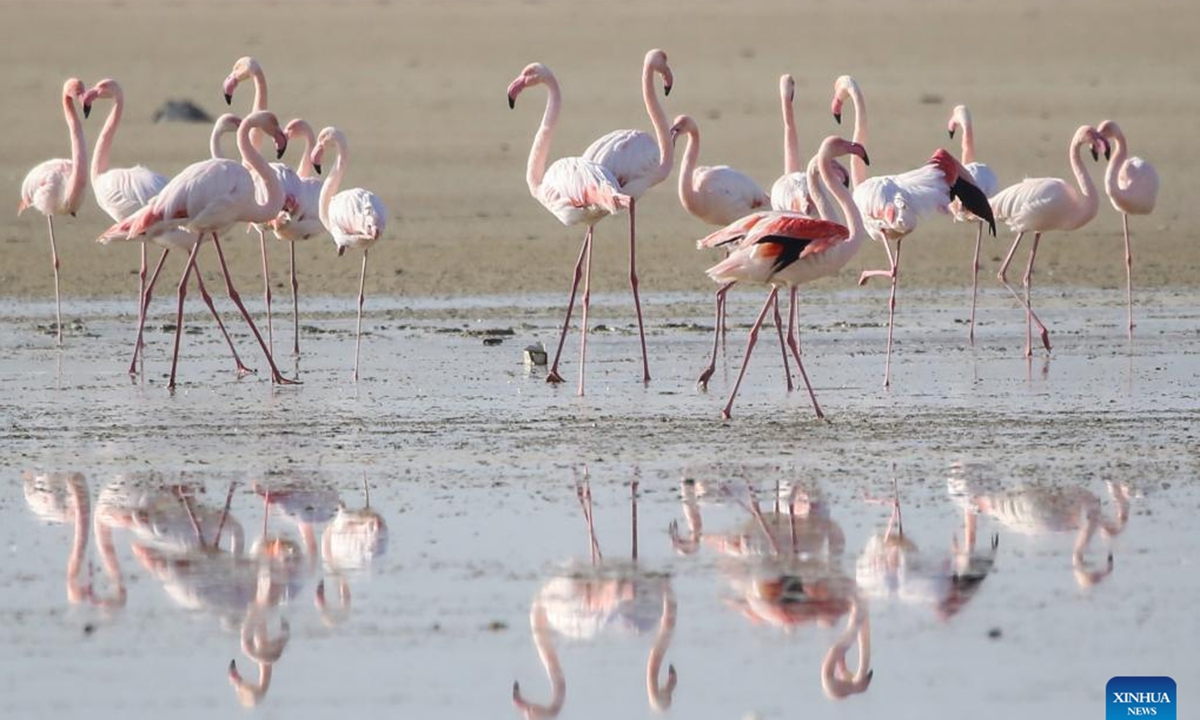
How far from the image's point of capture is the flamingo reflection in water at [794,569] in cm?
541

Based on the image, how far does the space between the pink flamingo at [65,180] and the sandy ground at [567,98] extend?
2.19m

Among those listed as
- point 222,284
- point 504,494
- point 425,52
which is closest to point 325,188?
point 222,284

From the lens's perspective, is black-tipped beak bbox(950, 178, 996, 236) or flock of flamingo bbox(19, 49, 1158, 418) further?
black-tipped beak bbox(950, 178, 996, 236)

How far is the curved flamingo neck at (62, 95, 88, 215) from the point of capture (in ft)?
42.5

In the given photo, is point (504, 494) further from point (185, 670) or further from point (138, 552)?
point (185, 670)

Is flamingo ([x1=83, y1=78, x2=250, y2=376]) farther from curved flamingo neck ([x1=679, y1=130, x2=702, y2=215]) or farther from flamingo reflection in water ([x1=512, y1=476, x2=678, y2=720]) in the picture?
flamingo reflection in water ([x1=512, y1=476, x2=678, y2=720])

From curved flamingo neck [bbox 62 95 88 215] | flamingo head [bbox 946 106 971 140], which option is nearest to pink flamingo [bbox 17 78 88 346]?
curved flamingo neck [bbox 62 95 88 215]

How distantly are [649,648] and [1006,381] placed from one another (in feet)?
18.2

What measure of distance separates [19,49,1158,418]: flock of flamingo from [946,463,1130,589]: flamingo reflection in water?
185cm

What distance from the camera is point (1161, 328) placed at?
1302cm

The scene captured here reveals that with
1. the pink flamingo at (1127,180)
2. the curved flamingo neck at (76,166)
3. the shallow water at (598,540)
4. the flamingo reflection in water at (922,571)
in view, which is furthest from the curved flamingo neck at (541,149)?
the flamingo reflection in water at (922,571)

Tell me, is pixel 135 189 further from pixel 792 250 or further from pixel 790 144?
pixel 792 250

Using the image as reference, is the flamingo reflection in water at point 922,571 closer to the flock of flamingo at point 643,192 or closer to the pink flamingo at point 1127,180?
the flock of flamingo at point 643,192

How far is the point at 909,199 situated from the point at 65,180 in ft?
19.0
